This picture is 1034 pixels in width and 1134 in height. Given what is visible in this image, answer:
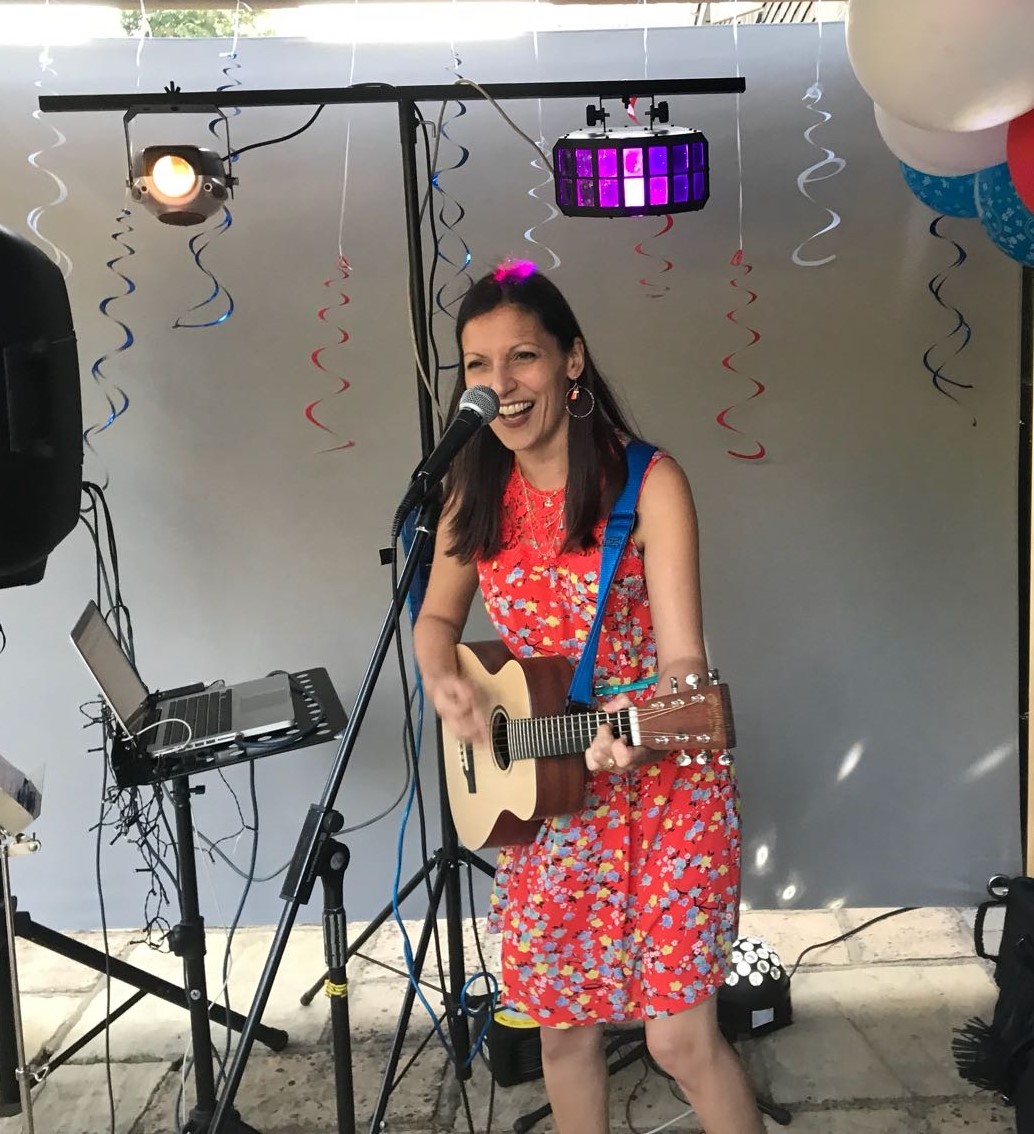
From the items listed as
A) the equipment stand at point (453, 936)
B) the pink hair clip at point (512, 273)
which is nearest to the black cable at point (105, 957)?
the equipment stand at point (453, 936)

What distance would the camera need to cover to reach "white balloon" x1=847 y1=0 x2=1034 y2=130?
1.41m

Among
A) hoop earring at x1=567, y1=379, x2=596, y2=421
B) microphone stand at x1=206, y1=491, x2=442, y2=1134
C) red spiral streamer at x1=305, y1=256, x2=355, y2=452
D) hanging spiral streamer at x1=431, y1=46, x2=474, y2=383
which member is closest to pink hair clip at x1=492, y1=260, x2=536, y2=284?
hoop earring at x1=567, y1=379, x2=596, y2=421

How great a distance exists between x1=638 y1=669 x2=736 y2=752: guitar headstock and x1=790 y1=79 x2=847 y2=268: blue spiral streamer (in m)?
1.63

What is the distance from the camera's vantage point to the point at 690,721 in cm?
139

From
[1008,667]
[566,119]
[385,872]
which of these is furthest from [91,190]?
[1008,667]

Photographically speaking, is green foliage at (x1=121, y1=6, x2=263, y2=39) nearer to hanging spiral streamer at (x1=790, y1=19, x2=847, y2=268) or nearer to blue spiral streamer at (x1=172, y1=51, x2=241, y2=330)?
blue spiral streamer at (x1=172, y1=51, x2=241, y2=330)

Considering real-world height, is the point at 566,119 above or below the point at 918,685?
above

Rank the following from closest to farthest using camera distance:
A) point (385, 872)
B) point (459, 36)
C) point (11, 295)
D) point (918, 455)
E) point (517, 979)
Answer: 1. point (11, 295)
2. point (517, 979)
3. point (459, 36)
4. point (918, 455)
5. point (385, 872)

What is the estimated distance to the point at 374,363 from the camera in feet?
8.87

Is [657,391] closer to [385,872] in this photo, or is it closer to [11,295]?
[385,872]

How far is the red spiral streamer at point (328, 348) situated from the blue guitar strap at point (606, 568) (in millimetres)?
1308

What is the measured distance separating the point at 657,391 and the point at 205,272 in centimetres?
120

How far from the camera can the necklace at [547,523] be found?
5.48ft

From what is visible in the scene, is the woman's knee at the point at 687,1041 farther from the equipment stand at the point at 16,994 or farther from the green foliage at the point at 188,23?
the green foliage at the point at 188,23
